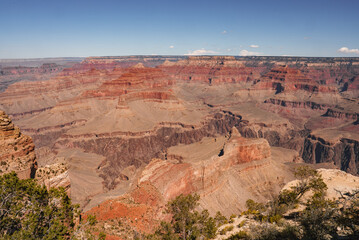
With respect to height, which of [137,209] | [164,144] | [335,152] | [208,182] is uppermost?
[137,209]

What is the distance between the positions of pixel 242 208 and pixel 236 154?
15.5 m

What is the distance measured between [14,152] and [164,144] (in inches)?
3625

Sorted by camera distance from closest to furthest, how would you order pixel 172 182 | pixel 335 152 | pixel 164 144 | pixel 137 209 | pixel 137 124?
pixel 137 209
pixel 172 182
pixel 335 152
pixel 164 144
pixel 137 124

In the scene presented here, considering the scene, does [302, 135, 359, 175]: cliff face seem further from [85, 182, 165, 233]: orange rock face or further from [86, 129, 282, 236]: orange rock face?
[85, 182, 165, 233]: orange rock face

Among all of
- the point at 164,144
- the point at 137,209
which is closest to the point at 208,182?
the point at 137,209

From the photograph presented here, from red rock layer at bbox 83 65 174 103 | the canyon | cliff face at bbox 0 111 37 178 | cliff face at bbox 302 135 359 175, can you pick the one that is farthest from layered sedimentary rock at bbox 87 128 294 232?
red rock layer at bbox 83 65 174 103

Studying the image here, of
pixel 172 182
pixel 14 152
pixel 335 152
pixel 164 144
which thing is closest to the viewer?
pixel 14 152

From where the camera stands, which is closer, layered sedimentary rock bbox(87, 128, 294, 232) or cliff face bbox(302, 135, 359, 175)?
layered sedimentary rock bbox(87, 128, 294, 232)

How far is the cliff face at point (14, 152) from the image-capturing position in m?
25.0

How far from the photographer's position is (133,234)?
26.1 meters

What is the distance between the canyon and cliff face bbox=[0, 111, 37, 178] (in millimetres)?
293

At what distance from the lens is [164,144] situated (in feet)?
383

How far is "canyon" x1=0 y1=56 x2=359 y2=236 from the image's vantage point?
131ft

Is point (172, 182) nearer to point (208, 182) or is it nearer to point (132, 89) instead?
point (208, 182)
